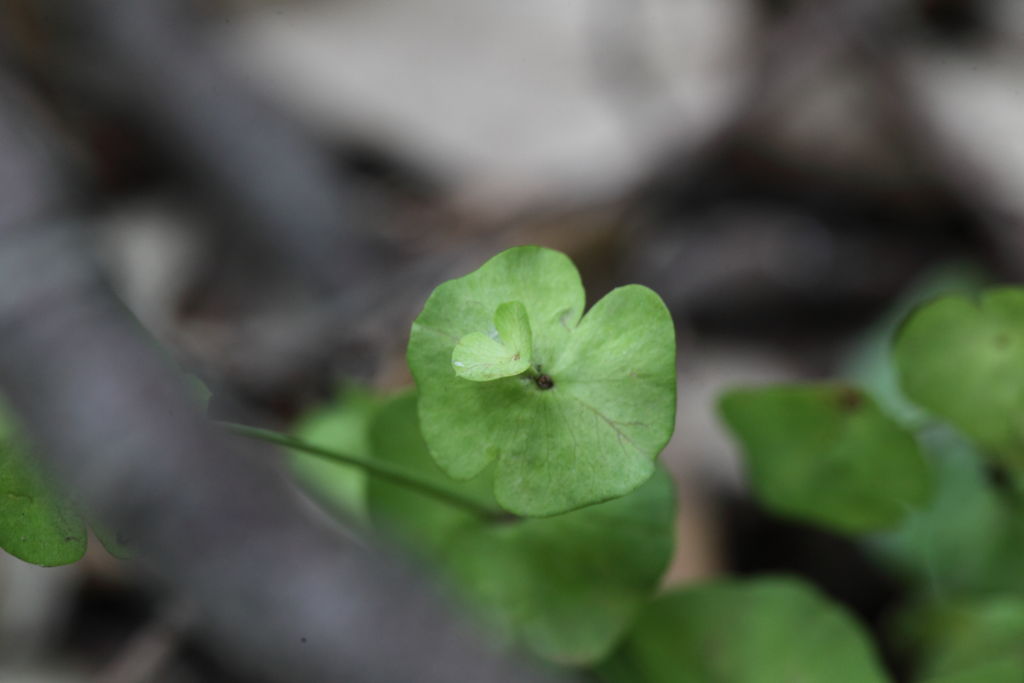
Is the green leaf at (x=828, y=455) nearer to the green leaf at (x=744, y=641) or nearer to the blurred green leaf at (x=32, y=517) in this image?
the green leaf at (x=744, y=641)

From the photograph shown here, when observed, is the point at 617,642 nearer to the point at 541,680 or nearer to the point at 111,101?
the point at 541,680

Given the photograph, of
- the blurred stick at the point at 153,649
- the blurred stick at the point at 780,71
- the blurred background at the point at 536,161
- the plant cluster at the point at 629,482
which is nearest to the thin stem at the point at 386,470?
the plant cluster at the point at 629,482

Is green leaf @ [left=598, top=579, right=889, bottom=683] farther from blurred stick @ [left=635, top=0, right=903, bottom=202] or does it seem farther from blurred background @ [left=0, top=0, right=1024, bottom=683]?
blurred stick @ [left=635, top=0, right=903, bottom=202]

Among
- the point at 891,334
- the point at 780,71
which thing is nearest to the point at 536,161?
the point at 780,71

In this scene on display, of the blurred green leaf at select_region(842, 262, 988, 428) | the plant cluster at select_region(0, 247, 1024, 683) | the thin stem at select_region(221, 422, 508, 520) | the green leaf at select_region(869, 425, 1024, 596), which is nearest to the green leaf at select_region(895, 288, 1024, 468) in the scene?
the plant cluster at select_region(0, 247, 1024, 683)

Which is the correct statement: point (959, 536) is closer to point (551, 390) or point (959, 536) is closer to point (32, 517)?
point (551, 390)
